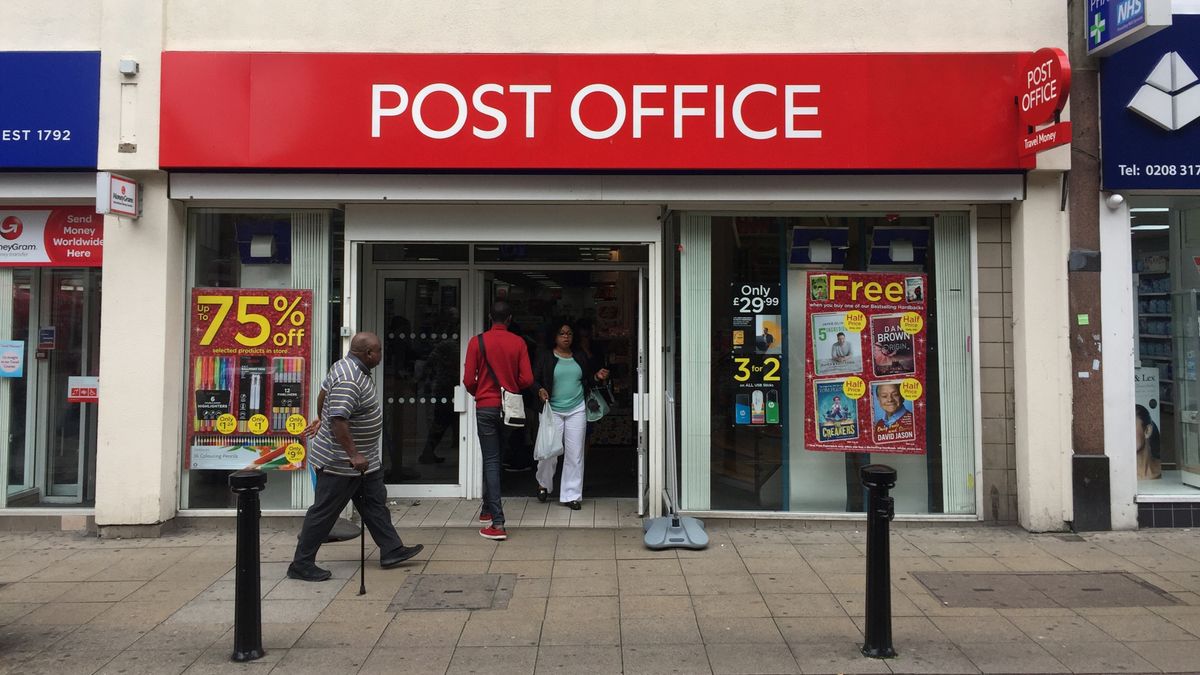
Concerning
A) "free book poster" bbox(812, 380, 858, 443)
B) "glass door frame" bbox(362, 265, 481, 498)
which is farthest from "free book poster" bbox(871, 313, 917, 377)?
"glass door frame" bbox(362, 265, 481, 498)

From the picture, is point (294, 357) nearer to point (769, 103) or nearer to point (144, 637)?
point (144, 637)

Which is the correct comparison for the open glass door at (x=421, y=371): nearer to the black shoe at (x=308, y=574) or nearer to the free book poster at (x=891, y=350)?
the black shoe at (x=308, y=574)

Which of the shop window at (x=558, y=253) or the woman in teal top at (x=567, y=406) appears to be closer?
the woman in teal top at (x=567, y=406)

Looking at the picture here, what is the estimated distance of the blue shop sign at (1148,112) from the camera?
6.76 meters

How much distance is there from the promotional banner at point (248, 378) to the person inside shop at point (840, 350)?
189 inches

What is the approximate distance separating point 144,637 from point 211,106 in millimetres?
4298

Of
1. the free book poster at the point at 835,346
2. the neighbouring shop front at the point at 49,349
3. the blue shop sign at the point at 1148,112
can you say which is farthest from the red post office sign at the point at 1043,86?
the neighbouring shop front at the point at 49,349

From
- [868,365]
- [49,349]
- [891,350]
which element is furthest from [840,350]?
[49,349]

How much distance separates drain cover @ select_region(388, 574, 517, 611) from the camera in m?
5.19

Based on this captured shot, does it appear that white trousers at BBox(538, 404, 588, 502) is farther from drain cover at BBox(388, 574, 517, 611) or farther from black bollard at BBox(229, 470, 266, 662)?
black bollard at BBox(229, 470, 266, 662)

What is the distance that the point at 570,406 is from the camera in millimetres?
7688

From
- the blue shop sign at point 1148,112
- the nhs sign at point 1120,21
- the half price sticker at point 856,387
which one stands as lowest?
the half price sticker at point 856,387

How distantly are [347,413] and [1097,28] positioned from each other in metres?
6.83

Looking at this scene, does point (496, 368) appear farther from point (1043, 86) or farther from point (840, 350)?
point (1043, 86)
